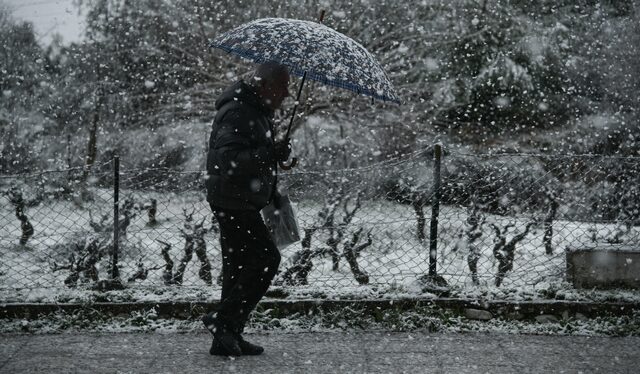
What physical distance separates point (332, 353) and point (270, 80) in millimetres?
1701

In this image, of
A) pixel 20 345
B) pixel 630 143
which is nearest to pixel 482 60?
pixel 630 143

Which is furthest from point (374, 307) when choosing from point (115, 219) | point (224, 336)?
point (115, 219)

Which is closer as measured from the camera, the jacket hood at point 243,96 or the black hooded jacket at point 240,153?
the black hooded jacket at point 240,153

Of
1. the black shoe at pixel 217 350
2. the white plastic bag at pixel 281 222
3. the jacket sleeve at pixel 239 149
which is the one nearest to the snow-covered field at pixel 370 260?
the black shoe at pixel 217 350

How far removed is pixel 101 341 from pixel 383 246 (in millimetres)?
2956

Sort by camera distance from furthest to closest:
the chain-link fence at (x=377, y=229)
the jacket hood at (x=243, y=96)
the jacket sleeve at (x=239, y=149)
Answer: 1. the chain-link fence at (x=377, y=229)
2. the jacket hood at (x=243, y=96)
3. the jacket sleeve at (x=239, y=149)

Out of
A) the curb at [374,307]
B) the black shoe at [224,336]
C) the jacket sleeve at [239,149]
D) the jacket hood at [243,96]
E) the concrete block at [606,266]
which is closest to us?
the jacket sleeve at [239,149]

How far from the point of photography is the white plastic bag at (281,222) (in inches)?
142

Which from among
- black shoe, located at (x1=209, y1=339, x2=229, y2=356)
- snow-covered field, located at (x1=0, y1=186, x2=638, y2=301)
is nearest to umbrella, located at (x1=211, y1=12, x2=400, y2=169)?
black shoe, located at (x1=209, y1=339, x2=229, y2=356)

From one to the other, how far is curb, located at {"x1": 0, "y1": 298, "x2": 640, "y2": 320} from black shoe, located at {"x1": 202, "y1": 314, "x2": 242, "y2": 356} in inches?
25.6

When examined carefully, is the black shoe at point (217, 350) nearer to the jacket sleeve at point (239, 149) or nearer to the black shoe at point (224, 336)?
the black shoe at point (224, 336)

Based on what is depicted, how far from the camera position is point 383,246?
597 centimetres

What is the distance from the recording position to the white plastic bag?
11.8ft

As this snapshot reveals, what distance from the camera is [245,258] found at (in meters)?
3.49
